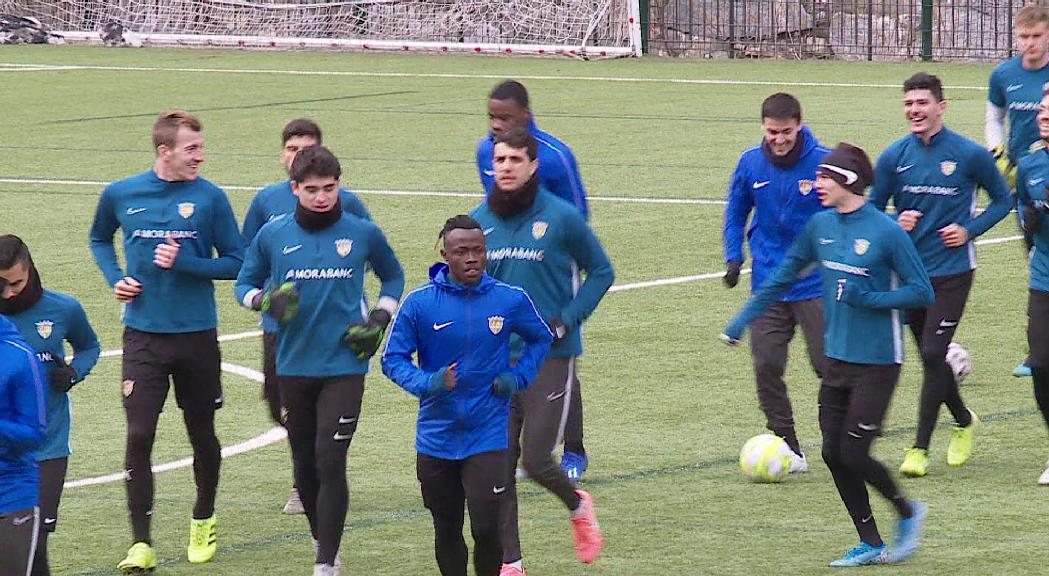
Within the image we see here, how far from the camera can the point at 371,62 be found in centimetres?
3706

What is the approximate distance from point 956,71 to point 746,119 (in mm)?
7695

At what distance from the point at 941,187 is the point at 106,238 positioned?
169 inches

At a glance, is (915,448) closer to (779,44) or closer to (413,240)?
(413,240)

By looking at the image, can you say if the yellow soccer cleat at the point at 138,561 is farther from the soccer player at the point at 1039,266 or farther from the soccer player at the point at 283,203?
the soccer player at the point at 1039,266

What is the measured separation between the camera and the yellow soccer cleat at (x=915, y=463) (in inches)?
403

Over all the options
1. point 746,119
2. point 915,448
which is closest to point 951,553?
point 915,448

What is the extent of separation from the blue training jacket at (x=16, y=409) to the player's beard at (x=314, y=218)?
1.78 m

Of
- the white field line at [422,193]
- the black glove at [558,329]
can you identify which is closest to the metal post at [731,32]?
the white field line at [422,193]

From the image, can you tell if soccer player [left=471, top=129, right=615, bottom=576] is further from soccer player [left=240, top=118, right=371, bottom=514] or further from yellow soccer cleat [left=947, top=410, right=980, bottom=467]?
yellow soccer cleat [left=947, top=410, right=980, bottom=467]

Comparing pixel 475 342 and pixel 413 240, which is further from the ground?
pixel 475 342

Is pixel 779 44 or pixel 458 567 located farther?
pixel 779 44

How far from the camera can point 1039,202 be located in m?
10.0

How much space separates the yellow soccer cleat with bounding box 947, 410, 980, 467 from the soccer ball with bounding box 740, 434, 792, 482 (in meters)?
0.92

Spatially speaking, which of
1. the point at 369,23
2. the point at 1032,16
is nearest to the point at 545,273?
the point at 1032,16
